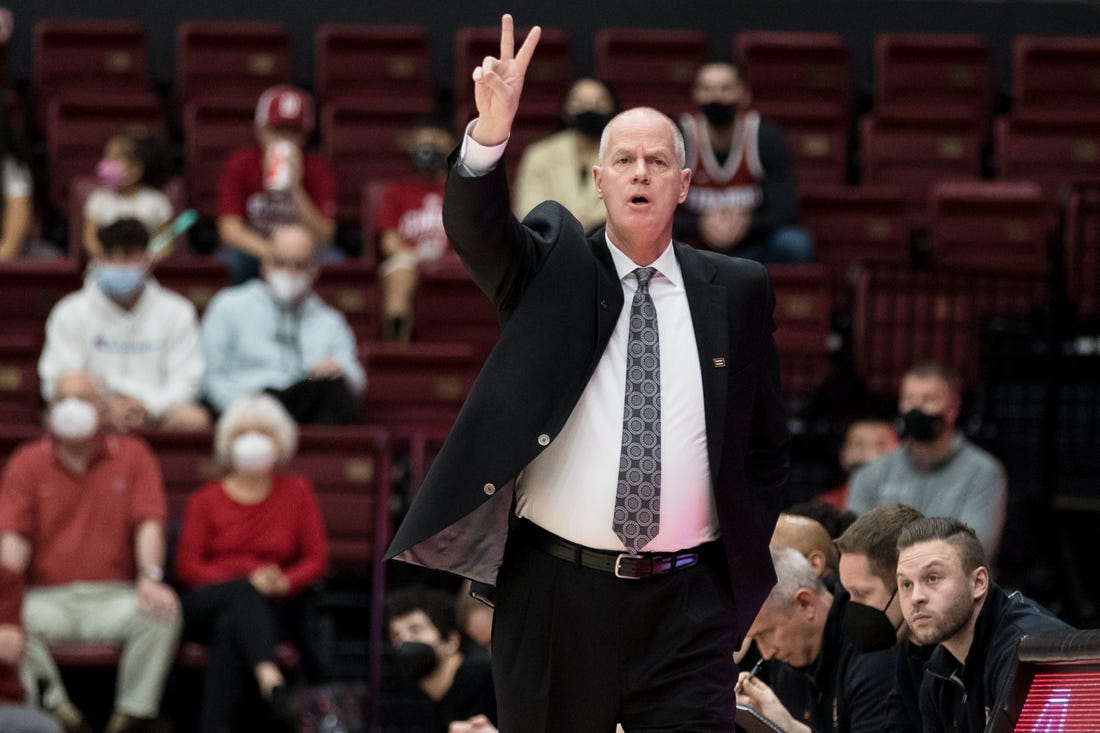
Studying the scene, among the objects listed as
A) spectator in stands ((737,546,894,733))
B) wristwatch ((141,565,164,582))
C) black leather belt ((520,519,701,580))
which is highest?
black leather belt ((520,519,701,580))

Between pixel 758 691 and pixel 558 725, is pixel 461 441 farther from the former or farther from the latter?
pixel 758 691

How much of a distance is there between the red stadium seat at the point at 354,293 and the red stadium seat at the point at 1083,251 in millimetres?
3185

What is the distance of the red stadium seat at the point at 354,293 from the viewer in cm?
855

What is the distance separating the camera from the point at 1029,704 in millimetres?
2941

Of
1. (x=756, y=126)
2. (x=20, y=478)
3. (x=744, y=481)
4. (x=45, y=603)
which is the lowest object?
(x=45, y=603)

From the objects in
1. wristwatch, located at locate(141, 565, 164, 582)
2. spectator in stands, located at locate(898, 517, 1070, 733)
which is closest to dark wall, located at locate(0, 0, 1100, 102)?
wristwatch, located at locate(141, 565, 164, 582)

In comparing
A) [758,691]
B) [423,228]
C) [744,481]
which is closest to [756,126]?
[423,228]

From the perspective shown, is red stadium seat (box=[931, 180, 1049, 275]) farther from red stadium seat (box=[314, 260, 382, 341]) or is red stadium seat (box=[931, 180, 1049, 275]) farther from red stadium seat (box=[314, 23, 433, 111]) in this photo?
red stadium seat (box=[314, 23, 433, 111])

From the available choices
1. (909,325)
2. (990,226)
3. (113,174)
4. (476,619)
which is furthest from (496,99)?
(990,226)

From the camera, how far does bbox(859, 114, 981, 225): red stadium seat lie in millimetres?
9781

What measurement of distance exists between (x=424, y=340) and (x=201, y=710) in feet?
6.74

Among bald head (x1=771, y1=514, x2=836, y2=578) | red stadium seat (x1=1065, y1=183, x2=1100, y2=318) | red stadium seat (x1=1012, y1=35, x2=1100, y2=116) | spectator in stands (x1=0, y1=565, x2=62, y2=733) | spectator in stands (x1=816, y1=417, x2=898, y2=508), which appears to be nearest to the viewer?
bald head (x1=771, y1=514, x2=836, y2=578)

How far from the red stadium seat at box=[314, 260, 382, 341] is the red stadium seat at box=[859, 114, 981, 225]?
111 inches

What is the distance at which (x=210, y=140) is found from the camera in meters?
9.77
